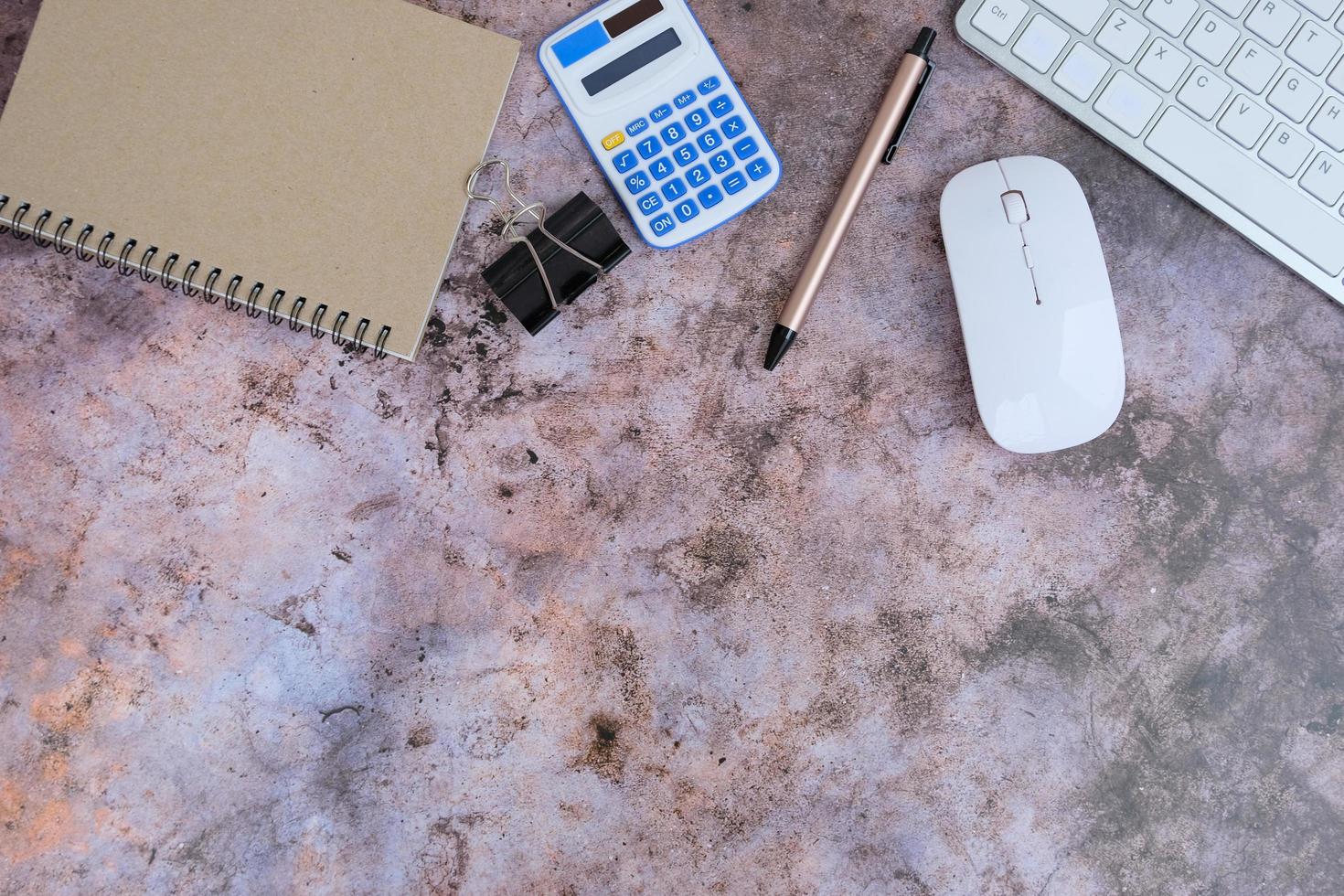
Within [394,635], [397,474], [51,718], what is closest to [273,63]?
[397,474]

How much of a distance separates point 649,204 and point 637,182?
26 millimetres

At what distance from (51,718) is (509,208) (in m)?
0.73

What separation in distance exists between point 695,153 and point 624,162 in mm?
75

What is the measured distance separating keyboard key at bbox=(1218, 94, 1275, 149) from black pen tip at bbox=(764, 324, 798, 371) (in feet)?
1.58

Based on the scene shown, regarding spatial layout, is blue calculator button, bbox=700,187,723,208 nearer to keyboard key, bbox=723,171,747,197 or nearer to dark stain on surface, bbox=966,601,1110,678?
keyboard key, bbox=723,171,747,197

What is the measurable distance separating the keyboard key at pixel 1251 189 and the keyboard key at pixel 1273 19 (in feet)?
0.34

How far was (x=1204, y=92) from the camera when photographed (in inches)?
30.0

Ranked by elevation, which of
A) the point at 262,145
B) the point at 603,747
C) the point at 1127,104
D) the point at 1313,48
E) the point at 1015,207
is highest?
the point at 1313,48

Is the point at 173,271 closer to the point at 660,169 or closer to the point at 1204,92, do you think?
the point at 660,169

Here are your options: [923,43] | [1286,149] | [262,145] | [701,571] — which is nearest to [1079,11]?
[923,43]

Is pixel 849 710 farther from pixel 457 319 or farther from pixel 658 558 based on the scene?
pixel 457 319

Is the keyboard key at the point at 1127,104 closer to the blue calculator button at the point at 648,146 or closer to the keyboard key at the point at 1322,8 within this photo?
the keyboard key at the point at 1322,8

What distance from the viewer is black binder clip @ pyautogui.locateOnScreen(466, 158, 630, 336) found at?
80 cm

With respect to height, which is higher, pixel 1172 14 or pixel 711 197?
pixel 1172 14
